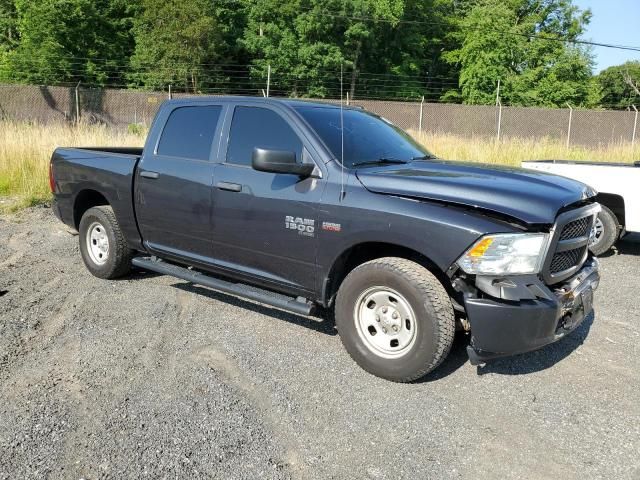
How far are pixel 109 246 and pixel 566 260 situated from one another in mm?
4306

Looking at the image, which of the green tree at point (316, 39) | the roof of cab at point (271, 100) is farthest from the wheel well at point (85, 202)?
the green tree at point (316, 39)

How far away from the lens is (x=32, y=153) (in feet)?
37.3

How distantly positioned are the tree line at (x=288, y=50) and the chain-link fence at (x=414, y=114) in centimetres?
1090

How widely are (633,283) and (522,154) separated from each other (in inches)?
329

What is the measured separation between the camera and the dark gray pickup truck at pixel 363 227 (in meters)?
3.36

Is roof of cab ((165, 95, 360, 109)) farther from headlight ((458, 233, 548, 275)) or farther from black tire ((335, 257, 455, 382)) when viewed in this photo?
headlight ((458, 233, 548, 275))

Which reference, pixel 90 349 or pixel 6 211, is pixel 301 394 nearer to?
pixel 90 349

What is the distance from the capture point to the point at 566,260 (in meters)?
3.75

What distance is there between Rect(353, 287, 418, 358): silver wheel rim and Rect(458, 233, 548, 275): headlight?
0.53 metres

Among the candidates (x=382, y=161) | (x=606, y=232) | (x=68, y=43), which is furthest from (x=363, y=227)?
(x=68, y=43)

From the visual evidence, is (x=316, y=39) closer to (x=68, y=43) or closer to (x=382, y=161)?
(x=68, y=43)

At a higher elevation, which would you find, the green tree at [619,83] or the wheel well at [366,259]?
the green tree at [619,83]

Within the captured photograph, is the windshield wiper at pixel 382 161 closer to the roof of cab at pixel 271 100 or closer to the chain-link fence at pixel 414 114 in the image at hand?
the roof of cab at pixel 271 100

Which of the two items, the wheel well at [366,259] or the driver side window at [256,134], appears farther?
the driver side window at [256,134]
